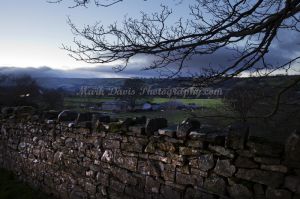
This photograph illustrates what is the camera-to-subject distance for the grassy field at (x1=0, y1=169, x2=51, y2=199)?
7754 millimetres

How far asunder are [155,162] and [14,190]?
14.4 feet

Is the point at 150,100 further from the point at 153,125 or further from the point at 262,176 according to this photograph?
the point at 262,176

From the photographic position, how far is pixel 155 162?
5.30m

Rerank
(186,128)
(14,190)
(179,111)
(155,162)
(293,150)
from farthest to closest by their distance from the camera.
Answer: (179,111) → (14,190) → (155,162) → (186,128) → (293,150)

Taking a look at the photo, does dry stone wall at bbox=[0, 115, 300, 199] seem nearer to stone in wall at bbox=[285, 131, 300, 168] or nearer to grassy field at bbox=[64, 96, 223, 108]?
stone in wall at bbox=[285, 131, 300, 168]

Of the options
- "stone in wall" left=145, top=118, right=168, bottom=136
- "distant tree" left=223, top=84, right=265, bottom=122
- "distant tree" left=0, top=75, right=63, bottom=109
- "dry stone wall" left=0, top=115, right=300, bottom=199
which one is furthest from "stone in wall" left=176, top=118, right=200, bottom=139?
"distant tree" left=0, top=75, right=63, bottom=109

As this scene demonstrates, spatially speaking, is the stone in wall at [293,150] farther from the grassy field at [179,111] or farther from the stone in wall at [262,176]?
the grassy field at [179,111]

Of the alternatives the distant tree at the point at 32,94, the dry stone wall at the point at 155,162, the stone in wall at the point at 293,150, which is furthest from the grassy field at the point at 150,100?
the stone in wall at the point at 293,150

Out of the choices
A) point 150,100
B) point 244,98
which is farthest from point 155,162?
point 150,100

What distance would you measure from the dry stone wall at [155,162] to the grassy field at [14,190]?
18 cm

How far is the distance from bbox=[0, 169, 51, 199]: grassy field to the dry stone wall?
185mm

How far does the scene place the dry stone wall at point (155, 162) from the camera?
403cm

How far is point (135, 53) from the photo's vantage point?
536cm

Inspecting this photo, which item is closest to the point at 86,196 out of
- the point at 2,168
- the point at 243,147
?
the point at 243,147
